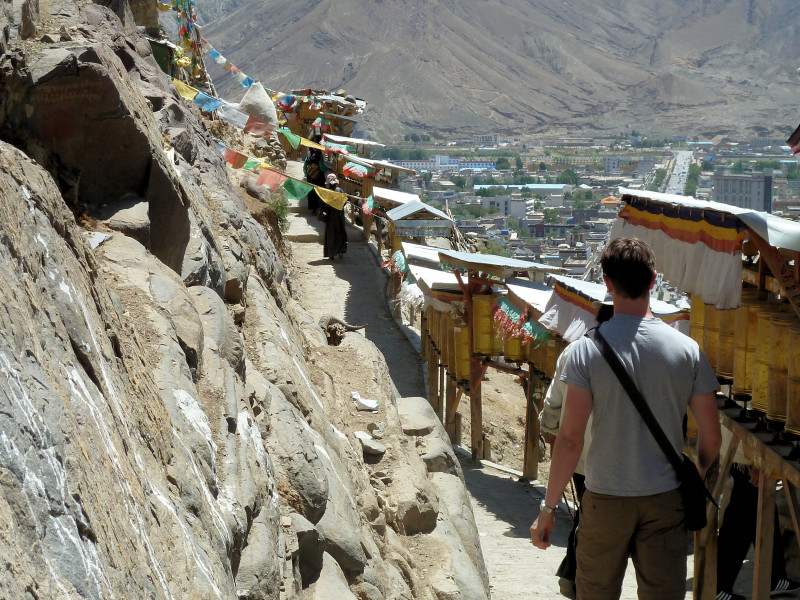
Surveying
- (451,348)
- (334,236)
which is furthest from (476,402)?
(334,236)

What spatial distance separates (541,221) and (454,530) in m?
46.9

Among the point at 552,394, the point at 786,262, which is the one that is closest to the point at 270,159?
the point at 786,262

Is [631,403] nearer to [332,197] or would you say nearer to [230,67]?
[332,197]

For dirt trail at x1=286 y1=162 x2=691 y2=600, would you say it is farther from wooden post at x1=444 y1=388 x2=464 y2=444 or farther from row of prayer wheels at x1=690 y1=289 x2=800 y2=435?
row of prayer wheels at x1=690 y1=289 x2=800 y2=435

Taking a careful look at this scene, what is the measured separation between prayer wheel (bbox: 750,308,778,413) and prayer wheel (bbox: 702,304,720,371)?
0.51 metres

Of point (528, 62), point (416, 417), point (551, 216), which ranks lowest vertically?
point (551, 216)

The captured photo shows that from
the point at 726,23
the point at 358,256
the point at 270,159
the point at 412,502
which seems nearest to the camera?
the point at 412,502

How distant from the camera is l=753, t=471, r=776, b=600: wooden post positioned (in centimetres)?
545

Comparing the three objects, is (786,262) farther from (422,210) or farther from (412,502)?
(422,210)

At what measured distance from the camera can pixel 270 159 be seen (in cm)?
2061

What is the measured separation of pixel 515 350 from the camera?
10070 millimetres

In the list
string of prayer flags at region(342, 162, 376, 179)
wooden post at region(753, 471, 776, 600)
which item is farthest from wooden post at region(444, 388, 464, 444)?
string of prayer flags at region(342, 162, 376, 179)

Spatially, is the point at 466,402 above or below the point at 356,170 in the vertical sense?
below

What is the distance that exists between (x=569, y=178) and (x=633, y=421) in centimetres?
8055
